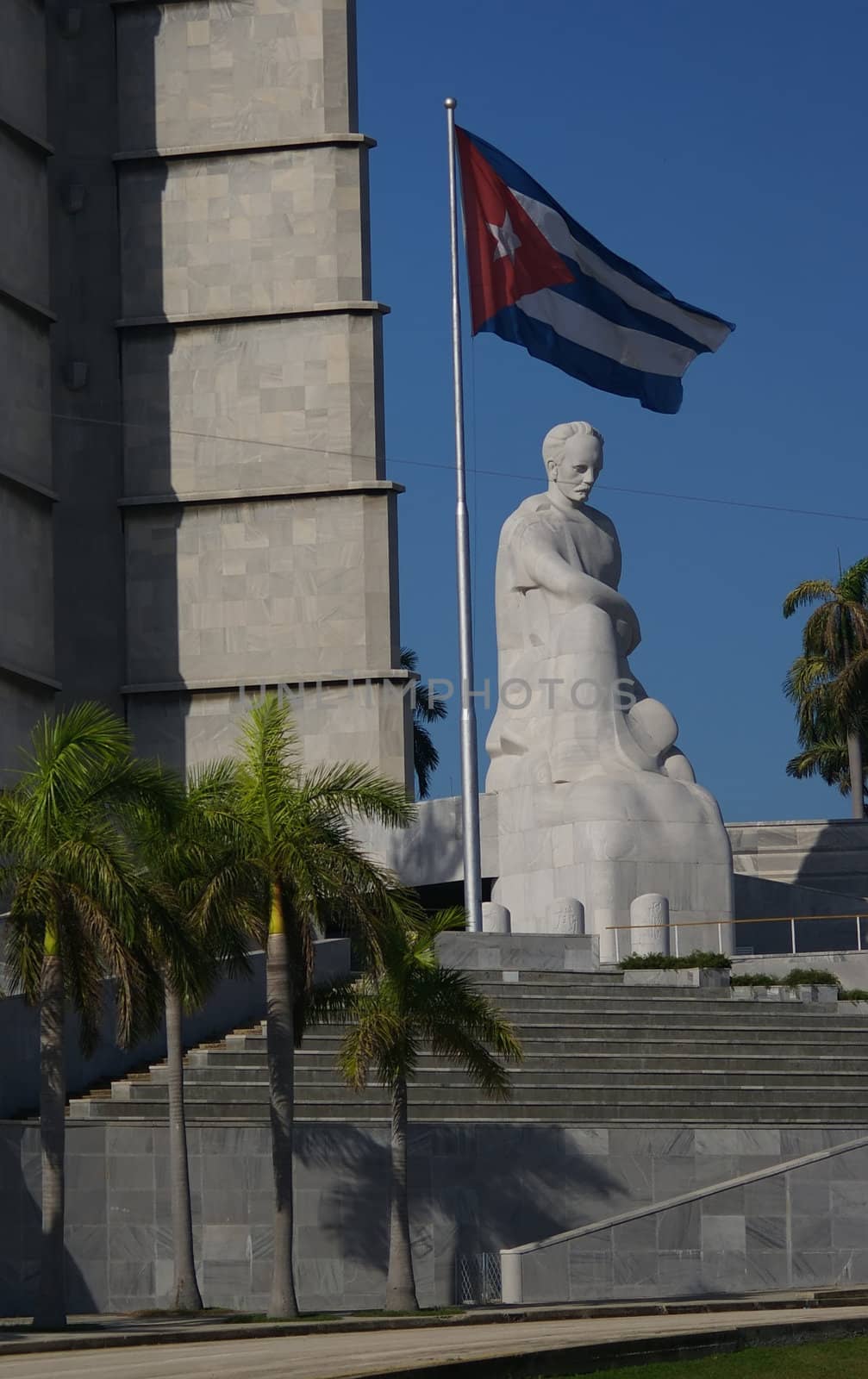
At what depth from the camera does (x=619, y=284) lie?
36.1 m

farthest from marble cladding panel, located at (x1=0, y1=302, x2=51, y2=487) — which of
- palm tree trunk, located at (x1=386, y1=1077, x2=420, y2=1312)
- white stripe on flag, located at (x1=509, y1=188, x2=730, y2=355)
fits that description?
palm tree trunk, located at (x1=386, y1=1077, x2=420, y2=1312)

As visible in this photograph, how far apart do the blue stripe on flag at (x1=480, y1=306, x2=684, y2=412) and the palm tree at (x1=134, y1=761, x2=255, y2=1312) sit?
47.8 ft

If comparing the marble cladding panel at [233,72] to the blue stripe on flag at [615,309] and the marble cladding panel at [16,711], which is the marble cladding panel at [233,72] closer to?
the blue stripe on flag at [615,309]

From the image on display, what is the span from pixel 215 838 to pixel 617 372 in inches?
672

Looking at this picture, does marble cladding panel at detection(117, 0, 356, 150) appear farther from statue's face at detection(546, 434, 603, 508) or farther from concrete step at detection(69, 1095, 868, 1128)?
concrete step at detection(69, 1095, 868, 1128)

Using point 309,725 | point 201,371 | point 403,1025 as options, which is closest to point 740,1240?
point 403,1025

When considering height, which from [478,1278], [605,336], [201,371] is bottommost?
[478,1278]

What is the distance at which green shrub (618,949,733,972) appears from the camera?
29859 mm

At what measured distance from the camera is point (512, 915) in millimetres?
34344

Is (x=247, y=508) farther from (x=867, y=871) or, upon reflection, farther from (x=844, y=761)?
(x=844, y=761)

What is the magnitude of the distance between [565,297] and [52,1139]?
61.9 feet

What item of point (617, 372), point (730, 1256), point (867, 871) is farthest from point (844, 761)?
point (730, 1256)

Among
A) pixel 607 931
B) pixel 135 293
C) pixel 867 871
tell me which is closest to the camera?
pixel 607 931

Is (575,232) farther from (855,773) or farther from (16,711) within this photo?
(855,773)
